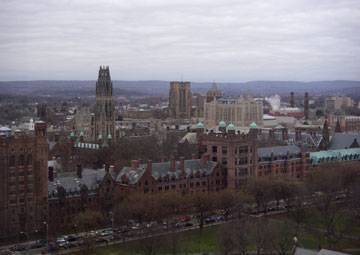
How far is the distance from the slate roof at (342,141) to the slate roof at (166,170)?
153ft

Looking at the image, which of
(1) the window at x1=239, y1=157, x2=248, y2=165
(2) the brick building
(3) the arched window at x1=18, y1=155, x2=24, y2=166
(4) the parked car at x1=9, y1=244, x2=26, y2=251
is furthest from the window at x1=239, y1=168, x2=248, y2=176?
(4) the parked car at x1=9, y1=244, x2=26, y2=251

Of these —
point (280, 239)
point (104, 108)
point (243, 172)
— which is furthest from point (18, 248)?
point (104, 108)

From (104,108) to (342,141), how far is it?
65.8 meters

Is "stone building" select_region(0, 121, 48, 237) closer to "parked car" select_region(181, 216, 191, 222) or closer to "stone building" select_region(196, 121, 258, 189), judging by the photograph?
"parked car" select_region(181, 216, 191, 222)

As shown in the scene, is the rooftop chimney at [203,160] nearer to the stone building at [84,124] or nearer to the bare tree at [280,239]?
the bare tree at [280,239]

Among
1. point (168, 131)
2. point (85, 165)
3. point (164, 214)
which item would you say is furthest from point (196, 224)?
point (168, 131)

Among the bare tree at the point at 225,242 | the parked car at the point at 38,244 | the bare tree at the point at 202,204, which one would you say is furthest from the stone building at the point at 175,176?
the bare tree at the point at 225,242

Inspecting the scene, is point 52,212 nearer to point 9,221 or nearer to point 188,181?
point 9,221

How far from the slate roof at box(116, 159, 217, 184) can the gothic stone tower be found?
235 ft

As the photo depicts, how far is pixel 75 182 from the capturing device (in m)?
80.4

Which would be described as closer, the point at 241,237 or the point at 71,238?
the point at 241,237

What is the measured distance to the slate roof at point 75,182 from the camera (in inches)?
3076

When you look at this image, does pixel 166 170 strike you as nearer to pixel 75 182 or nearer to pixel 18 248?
pixel 75 182

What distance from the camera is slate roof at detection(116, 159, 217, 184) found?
8356cm
